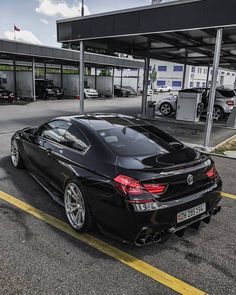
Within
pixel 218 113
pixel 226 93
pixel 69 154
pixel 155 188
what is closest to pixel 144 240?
pixel 155 188

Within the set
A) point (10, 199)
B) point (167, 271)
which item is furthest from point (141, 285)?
point (10, 199)

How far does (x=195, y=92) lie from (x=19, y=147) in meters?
10.3

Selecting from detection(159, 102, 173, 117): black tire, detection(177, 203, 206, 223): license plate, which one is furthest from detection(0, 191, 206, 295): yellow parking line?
detection(159, 102, 173, 117): black tire

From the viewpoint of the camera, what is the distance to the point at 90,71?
36.4 metres

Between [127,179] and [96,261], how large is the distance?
3.08ft

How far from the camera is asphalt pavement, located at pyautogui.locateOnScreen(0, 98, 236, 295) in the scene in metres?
2.58

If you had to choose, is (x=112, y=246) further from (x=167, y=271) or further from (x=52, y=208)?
(x=52, y=208)

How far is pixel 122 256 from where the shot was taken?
303cm

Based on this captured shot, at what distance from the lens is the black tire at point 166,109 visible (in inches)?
606

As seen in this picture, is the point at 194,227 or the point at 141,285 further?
the point at 194,227

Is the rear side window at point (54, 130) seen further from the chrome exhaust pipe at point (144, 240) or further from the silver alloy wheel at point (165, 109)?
the silver alloy wheel at point (165, 109)

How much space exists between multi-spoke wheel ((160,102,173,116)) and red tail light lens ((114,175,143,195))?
1302 cm

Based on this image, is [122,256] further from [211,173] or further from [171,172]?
[211,173]

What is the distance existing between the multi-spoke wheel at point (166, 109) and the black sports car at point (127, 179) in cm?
1152
